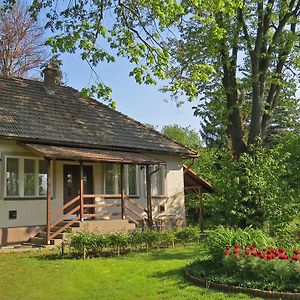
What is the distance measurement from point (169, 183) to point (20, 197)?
8.46 m

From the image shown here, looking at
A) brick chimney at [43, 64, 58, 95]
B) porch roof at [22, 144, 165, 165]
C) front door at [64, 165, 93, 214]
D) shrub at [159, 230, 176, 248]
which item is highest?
brick chimney at [43, 64, 58, 95]

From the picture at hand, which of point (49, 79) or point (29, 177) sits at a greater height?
point (49, 79)

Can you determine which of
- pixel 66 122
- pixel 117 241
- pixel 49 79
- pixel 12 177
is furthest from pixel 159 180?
pixel 117 241

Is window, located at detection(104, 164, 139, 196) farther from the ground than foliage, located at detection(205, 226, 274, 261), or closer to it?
farther from the ground

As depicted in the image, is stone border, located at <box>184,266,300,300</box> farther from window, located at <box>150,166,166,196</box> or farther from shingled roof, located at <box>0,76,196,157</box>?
window, located at <box>150,166,166,196</box>

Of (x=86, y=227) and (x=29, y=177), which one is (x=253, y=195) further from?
(x=29, y=177)

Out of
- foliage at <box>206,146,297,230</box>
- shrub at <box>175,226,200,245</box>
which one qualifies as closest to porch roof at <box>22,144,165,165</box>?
shrub at <box>175,226,200,245</box>

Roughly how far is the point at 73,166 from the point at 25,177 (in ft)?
8.71

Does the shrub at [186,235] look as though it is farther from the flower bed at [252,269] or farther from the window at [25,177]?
the flower bed at [252,269]

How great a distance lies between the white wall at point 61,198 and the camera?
17.5 metres

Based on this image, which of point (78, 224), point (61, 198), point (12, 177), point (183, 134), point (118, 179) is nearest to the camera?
point (78, 224)

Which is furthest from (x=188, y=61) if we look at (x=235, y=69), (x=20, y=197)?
(x=20, y=197)

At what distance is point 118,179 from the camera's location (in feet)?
71.9

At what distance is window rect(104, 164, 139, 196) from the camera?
851 inches
